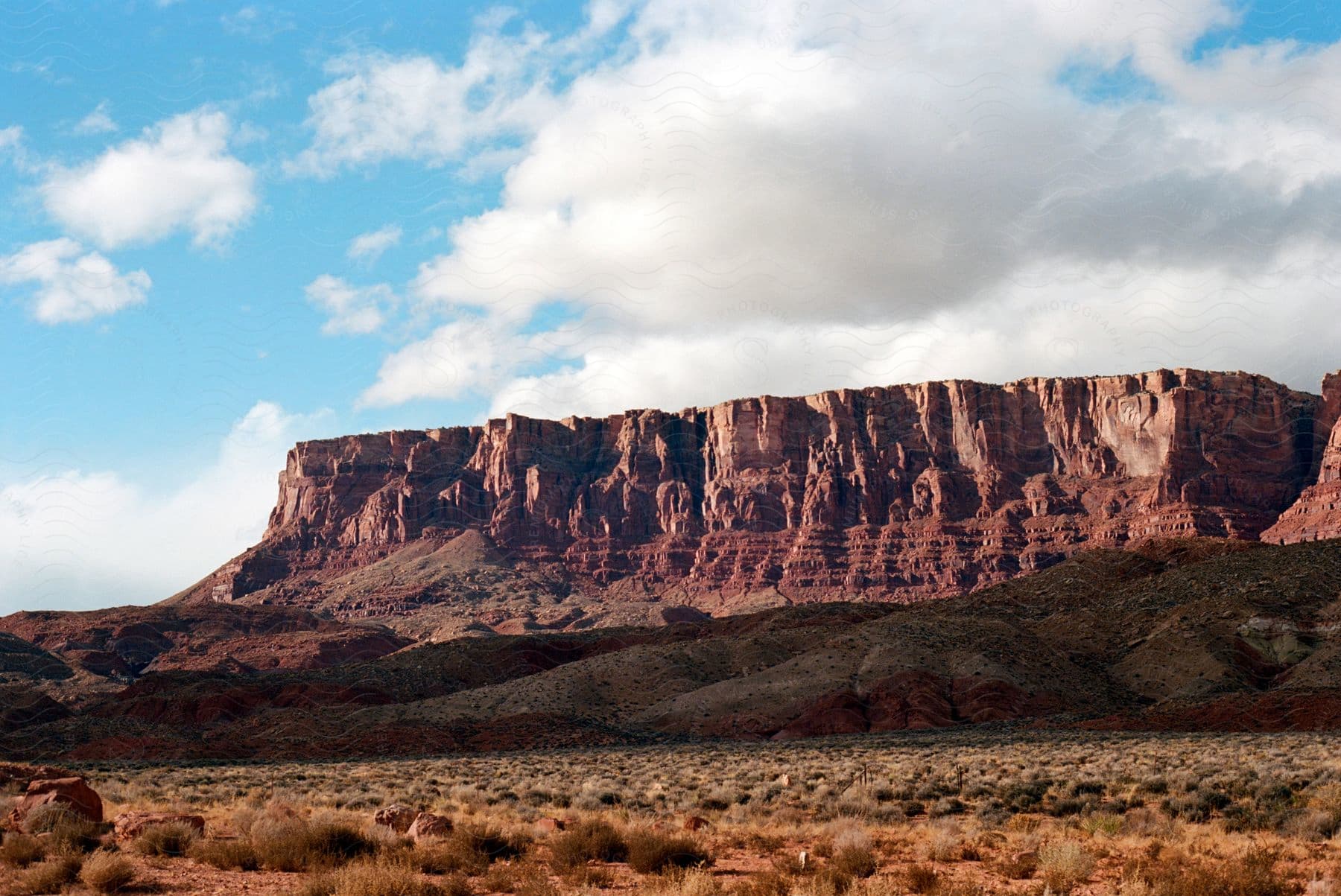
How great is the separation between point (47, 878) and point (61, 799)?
566 cm

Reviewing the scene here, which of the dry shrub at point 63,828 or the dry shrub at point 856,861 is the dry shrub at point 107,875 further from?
the dry shrub at point 856,861

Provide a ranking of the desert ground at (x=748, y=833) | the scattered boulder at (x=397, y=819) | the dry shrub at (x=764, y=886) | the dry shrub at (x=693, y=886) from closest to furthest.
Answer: the dry shrub at (x=693, y=886), the dry shrub at (x=764, y=886), the desert ground at (x=748, y=833), the scattered boulder at (x=397, y=819)

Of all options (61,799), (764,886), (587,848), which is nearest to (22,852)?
(61,799)

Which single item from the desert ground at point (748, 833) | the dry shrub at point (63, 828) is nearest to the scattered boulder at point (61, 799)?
the dry shrub at point (63, 828)

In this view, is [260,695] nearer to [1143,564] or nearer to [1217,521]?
[1143,564]

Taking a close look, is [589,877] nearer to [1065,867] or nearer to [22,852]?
[1065,867]

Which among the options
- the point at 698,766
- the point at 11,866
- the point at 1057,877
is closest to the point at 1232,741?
the point at 698,766

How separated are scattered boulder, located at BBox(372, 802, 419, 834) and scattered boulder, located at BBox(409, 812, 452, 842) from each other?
0.26 metres

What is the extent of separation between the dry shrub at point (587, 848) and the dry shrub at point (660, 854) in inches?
12.3

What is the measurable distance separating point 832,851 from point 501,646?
90978 millimetres

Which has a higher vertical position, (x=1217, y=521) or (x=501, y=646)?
(x=1217, y=521)

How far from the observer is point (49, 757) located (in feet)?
204

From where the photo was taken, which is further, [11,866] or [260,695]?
[260,695]

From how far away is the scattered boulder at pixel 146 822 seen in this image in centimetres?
2056
